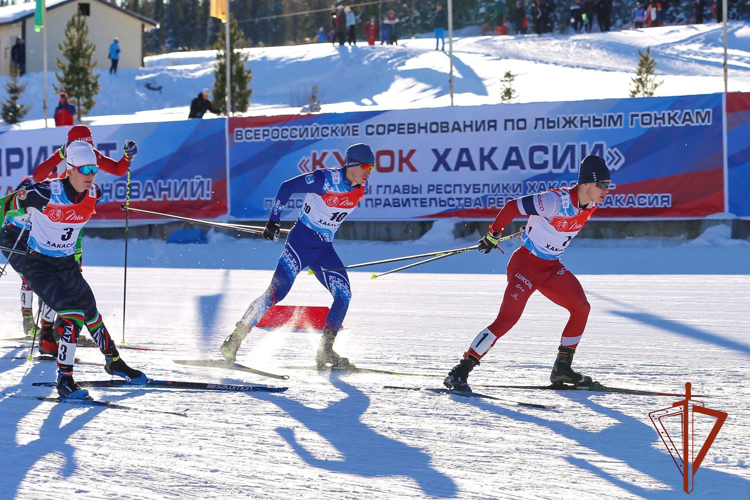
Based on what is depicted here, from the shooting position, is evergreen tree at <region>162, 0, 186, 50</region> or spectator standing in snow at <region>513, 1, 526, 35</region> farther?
evergreen tree at <region>162, 0, 186, 50</region>

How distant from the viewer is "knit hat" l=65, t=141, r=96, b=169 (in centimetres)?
595

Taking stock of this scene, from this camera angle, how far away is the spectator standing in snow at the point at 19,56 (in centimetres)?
3516

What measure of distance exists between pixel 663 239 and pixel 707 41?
22439mm

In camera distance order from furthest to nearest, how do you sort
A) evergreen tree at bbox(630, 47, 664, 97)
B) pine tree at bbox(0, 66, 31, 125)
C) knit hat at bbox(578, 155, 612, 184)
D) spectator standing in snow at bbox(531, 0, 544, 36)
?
spectator standing in snow at bbox(531, 0, 544, 36) → pine tree at bbox(0, 66, 31, 125) → evergreen tree at bbox(630, 47, 664, 97) → knit hat at bbox(578, 155, 612, 184)

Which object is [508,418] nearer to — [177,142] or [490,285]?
[490,285]

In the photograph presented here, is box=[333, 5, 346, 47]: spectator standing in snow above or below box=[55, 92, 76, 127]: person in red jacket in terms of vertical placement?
above

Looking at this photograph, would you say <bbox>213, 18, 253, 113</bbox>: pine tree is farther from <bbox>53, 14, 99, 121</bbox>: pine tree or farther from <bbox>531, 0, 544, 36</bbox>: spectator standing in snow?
<bbox>531, 0, 544, 36</bbox>: spectator standing in snow

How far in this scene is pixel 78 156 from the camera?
597 centimetres

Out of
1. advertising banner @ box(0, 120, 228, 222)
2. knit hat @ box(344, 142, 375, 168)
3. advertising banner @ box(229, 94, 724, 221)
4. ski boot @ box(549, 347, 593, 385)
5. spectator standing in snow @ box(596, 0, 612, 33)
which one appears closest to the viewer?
ski boot @ box(549, 347, 593, 385)

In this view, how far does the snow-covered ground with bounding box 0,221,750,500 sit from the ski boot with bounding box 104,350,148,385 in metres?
0.16

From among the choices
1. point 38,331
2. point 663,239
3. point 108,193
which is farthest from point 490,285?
point 108,193

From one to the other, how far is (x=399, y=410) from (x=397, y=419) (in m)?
0.21

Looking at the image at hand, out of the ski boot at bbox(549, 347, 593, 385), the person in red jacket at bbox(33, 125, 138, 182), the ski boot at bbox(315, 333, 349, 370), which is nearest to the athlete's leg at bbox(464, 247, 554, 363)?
the ski boot at bbox(549, 347, 593, 385)

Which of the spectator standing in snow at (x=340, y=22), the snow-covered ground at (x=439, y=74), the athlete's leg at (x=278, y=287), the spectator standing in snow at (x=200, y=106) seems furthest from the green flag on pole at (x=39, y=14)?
the athlete's leg at (x=278, y=287)
